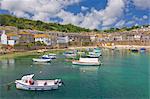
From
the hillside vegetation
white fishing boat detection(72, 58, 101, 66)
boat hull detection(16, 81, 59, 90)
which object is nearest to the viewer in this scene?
boat hull detection(16, 81, 59, 90)

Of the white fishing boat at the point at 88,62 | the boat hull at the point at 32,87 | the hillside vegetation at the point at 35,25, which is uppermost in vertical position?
the hillside vegetation at the point at 35,25

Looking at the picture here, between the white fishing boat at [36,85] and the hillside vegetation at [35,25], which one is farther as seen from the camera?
the hillside vegetation at [35,25]

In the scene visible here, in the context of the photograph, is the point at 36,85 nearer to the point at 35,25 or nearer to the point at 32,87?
the point at 32,87

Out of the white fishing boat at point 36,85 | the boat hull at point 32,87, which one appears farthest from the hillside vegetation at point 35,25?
the boat hull at point 32,87

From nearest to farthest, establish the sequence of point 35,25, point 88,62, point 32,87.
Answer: point 32,87 < point 88,62 < point 35,25

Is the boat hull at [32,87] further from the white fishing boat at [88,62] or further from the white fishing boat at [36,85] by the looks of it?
the white fishing boat at [88,62]

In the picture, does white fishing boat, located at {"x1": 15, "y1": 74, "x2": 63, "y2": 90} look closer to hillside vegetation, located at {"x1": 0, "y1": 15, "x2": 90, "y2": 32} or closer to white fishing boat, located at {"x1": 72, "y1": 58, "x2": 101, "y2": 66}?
white fishing boat, located at {"x1": 72, "y1": 58, "x2": 101, "y2": 66}

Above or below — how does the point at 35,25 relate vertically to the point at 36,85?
above

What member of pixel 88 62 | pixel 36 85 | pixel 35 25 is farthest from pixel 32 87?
pixel 35 25

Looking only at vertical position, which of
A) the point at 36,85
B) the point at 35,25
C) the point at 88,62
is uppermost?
the point at 35,25

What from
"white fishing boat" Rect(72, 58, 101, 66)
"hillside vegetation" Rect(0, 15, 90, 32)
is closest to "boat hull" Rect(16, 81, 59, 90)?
"white fishing boat" Rect(72, 58, 101, 66)

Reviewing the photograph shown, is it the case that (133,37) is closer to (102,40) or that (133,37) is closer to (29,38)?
(102,40)

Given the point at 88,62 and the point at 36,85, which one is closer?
the point at 36,85

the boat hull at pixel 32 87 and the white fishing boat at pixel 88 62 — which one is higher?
the white fishing boat at pixel 88 62
